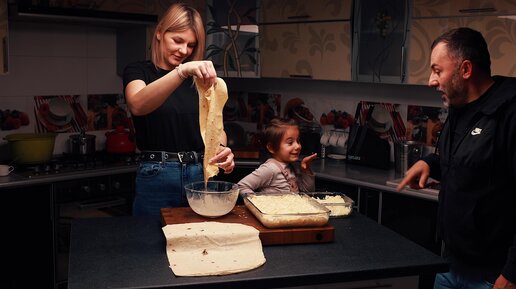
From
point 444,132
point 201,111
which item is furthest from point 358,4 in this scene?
point 201,111

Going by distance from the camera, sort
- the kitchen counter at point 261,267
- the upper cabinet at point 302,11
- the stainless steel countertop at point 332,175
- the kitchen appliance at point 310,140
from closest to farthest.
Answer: the kitchen counter at point 261,267 → the stainless steel countertop at point 332,175 → the upper cabinet at point 302,11 → the kitchen appliance at point 310,140

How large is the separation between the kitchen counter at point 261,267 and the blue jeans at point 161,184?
29cm

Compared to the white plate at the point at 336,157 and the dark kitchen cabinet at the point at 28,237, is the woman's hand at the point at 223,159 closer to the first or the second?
the dark kitchen cabinet at the point at 28,237

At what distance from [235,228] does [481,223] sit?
2.53 ft

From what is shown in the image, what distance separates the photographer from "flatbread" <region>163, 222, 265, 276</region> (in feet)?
4.95

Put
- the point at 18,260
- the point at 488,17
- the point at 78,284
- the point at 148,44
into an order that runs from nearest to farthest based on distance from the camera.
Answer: the point at 78,284 → the point at 488,17 → the point at 18,260 → the point at 148,44

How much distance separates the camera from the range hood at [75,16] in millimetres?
3189

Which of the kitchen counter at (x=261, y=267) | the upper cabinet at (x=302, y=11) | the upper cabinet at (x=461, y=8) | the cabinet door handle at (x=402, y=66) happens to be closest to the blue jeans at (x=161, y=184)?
the kitchen counter at (x=261, y=267)

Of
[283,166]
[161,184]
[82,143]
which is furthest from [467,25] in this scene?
[82,143]

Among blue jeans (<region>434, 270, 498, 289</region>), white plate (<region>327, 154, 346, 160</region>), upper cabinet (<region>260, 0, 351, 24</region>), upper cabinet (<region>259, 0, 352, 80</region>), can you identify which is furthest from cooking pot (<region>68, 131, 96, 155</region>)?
blue jeans (<region>434, 270, 498, 289</region>)

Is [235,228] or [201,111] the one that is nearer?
[235,228]

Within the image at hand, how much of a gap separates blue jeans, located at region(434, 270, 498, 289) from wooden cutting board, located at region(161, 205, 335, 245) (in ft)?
1.62

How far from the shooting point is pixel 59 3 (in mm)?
3514

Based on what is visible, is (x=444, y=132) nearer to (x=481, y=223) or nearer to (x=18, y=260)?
(x=481, y=223)
